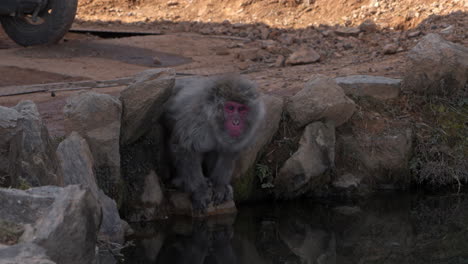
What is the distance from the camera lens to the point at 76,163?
5410 millimetres

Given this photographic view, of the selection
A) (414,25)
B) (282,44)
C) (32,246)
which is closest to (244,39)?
(282,44)

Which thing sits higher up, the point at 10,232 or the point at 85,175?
the point at 10,232

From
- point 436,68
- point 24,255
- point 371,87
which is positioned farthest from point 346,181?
point 24,255

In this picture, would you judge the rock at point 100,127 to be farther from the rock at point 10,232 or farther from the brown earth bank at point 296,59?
the rock at point 10,232

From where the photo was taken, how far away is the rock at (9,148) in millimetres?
4383

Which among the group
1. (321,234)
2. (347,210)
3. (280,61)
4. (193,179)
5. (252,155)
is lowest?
(347,210)

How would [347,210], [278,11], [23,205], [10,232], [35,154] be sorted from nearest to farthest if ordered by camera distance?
[10,232]
[23,205]
[35,154]
[347,210]
[278,11]

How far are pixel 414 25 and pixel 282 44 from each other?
7.81ft

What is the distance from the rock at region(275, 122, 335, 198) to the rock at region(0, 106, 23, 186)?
3.07 metres

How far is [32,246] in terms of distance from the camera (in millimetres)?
3248

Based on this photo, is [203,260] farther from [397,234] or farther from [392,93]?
[392,93]

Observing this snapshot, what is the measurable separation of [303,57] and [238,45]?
2026 millimetres

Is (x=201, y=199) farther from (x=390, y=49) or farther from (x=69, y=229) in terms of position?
(x=390, y=49)

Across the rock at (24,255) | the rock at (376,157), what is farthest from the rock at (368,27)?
the rock at (24,255)
